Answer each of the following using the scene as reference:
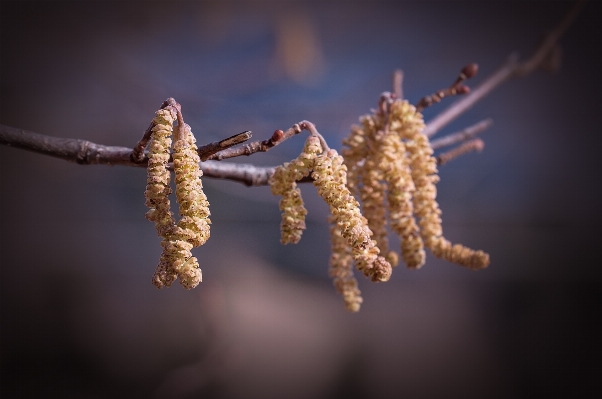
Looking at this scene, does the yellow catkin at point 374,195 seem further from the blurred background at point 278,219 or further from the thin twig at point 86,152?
the blurred background at point 278,219

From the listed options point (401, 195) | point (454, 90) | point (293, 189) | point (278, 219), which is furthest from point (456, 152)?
point (278, 219)

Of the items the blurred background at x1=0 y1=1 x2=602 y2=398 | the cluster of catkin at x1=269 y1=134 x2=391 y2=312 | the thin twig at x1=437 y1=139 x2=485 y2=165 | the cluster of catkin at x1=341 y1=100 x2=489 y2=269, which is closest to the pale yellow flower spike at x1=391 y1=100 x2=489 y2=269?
the cluster of catkin at x1=341 y1=100 x2=489 y2=269

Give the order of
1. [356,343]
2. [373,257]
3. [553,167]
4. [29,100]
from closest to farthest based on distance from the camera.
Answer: [373,257], [29,100], [356,343], [553,167]

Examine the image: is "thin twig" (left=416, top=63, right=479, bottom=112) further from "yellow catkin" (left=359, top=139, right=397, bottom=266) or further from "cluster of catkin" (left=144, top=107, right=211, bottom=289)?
"cluster of catkin" (left=144, top=107, right=211, bottom=289)

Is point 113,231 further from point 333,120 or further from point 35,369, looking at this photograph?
point 333,120

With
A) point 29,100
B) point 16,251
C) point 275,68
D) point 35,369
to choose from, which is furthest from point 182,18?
point 35,369

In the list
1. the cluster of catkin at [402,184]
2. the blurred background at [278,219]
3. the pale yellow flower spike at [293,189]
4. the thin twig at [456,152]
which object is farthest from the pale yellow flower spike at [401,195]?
the blurred background at [278,219]

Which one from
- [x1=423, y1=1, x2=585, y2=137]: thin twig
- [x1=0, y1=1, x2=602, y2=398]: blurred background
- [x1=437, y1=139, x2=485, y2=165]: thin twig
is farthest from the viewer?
[x1=0, y1=1, x2=602, y2=398]: blurred background
